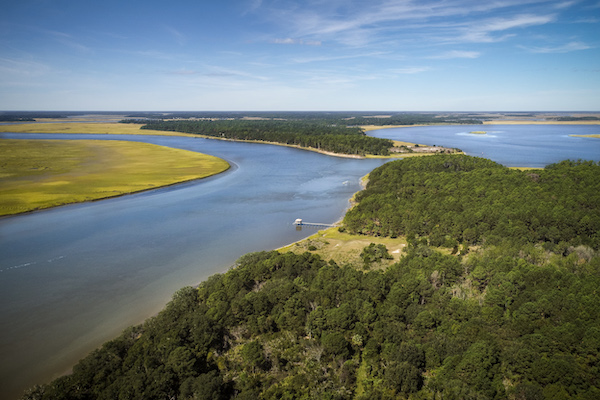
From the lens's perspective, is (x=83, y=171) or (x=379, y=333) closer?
(x=379, y=333)

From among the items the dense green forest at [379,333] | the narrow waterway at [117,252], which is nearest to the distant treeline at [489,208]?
the dense green forest at [379,333]

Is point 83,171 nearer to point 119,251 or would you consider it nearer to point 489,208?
point 119,251

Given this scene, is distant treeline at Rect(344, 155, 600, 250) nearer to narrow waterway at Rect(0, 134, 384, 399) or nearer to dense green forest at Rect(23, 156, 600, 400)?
dense green forest at Rect(23, 156, 600, 400)

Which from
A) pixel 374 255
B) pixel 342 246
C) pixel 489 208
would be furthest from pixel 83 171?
pixel 489 208

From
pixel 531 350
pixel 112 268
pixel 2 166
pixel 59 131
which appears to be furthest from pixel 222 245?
pixel 59 131

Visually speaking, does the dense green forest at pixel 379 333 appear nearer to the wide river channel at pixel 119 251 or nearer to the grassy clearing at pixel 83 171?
the wide river channel at pixel 119 251

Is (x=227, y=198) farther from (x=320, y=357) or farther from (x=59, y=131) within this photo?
(x=59, y=131)

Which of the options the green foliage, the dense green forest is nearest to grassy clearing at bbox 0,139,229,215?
the dense green forest
